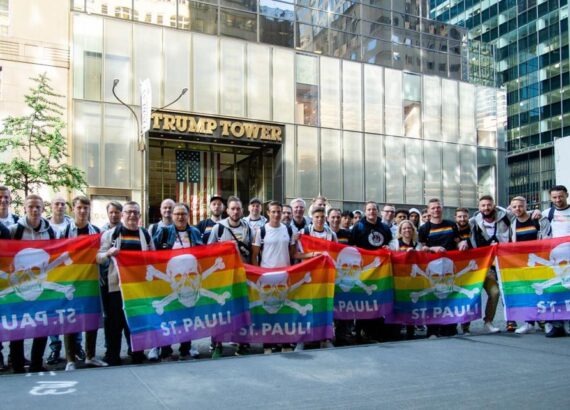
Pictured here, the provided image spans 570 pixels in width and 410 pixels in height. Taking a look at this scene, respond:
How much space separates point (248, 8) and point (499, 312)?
1975cm

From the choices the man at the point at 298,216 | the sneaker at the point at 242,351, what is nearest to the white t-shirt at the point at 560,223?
the man at the point at 298,216

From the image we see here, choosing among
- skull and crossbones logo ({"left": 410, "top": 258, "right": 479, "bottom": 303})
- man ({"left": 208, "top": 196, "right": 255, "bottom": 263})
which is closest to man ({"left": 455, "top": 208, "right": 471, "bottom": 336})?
skull and crossbones logo ({"left": 410, "top": 258, "right": 479, "bottom": 303})

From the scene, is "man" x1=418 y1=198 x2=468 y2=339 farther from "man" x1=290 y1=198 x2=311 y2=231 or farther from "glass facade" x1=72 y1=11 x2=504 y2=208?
"glass facade" x1=72 y1=11 x2=504 y2=208

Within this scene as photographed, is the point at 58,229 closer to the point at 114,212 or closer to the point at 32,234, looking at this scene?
the point at 32,234

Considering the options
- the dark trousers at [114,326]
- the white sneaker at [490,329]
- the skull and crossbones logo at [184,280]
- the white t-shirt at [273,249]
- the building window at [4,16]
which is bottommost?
the white sneaker at [490,329]

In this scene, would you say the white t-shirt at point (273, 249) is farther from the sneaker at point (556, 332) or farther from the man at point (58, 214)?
the sneaker at point (556, 332)

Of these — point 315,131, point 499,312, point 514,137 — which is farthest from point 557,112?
point 499,312

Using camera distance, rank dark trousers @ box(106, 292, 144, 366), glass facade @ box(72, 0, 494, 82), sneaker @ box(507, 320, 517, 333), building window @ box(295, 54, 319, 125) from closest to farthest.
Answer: dark trousers @ box(106, 292, 144, 366), sneaker @ box(507, 320, 517, 333), glass facade @ box(72, 0, 494, 82), building window @ box(295, 54, 319, 125)

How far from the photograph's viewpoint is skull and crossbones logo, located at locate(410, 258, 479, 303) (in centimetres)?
910

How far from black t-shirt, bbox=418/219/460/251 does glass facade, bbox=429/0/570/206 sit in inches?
2495

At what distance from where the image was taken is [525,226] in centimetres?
925

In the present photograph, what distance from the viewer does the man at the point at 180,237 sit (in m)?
7.72

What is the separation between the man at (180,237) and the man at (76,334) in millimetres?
748

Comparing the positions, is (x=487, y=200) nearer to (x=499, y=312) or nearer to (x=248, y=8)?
(x=499, y=312)
